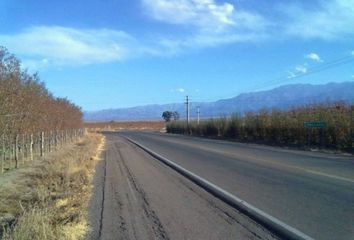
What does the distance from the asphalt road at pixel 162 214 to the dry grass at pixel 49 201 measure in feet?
1.11

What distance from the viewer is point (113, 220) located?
10383 millimetres

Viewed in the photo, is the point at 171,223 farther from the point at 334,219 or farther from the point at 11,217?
the point at 11,217

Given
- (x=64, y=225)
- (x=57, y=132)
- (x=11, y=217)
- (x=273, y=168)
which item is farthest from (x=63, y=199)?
(x=57, y=132)

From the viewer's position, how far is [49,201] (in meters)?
12.9

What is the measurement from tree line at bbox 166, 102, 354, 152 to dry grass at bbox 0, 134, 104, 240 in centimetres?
1866

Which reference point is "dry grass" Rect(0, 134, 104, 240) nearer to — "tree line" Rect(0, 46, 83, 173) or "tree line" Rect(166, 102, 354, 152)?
"tree line" Rect(0, 46, 83, 173)

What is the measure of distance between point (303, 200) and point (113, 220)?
4.26 m

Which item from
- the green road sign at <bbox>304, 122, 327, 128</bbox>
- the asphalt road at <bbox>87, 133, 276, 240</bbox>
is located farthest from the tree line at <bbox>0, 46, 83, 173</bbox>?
the green road sign at <bbox>304, 122, 327, 128</bbox>

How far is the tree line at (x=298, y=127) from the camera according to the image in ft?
118

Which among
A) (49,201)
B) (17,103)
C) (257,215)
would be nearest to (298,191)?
(257,215)

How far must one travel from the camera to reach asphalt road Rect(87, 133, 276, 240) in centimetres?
895

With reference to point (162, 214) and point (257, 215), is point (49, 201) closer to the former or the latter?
point (162, 214)

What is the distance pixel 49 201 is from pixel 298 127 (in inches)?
1297

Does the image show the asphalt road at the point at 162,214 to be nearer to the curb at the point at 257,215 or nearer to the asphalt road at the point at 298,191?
the curb at the point at 257,215
